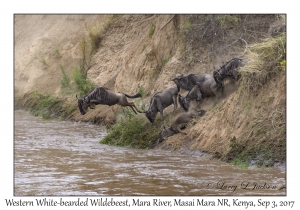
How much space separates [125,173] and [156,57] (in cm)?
794

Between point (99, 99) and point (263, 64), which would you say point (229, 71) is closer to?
point (263, 64)

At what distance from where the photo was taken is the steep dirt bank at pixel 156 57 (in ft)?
38.7

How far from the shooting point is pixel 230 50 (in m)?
15.0

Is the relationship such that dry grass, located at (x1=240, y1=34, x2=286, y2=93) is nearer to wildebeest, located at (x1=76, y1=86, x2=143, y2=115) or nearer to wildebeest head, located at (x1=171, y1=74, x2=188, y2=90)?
wildebeest head, located at (x1=171, y1=74, x2=188, y2=90)

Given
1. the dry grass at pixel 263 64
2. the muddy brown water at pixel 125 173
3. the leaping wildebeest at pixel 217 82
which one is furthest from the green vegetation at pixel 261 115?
the leaping wildebeest at pixel 217 82

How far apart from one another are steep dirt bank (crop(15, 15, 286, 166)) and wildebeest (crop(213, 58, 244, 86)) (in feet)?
1.25

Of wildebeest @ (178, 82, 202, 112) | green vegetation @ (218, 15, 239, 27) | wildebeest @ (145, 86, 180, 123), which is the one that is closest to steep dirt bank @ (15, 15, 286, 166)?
green vegetation @ (218, 15, 239, 27)

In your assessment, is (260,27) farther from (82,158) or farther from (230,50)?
(82,158)

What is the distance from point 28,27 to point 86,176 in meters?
24.3

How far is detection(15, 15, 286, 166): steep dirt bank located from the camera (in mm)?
11789

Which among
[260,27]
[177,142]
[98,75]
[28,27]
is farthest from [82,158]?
[28,27]

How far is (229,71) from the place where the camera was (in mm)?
12969

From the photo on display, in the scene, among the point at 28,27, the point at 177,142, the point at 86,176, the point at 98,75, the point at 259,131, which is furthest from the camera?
the point at 28,27

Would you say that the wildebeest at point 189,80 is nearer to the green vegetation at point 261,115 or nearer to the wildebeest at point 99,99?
the wildebeest at point 99,99
